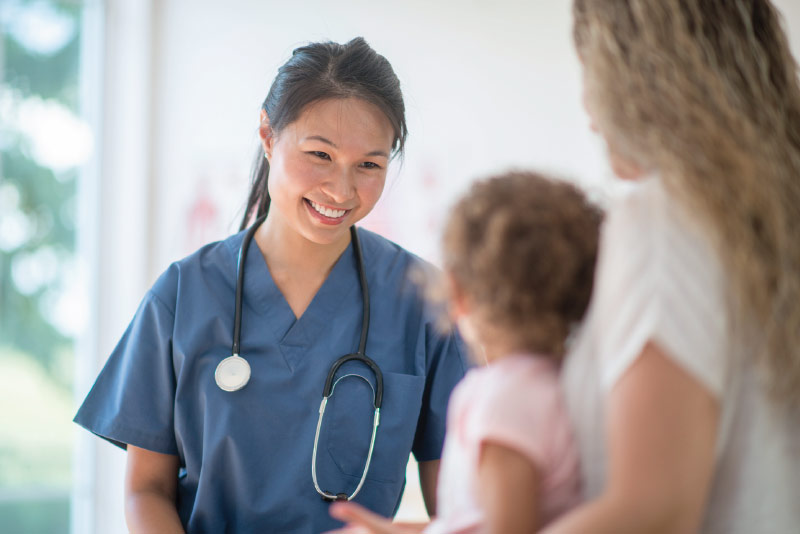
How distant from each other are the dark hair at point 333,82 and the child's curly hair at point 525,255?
68 cm

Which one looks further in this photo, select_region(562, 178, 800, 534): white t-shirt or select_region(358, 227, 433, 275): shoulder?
select_region(358, 227, 433, 275): shoulder

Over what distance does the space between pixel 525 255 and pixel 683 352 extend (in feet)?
0.61

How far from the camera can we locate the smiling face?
149 cm

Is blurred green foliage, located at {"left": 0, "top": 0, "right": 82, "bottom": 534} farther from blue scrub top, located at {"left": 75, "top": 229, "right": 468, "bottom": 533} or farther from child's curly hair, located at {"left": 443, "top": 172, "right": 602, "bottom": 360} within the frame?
child's curly hair, located at {"left": 443, "top": 172, "right": 602, "bottom": 360}

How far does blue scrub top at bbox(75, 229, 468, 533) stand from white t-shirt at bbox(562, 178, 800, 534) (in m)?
0.71

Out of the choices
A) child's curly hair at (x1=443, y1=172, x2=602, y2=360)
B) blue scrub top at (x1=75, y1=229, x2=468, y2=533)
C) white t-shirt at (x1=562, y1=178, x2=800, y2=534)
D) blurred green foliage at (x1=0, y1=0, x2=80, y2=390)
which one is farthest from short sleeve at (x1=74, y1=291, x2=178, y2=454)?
blurred green foliage at (x1=0, y1=0, x2=80, y2=390)

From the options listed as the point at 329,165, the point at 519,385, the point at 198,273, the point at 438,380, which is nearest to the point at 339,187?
the point at 329,165

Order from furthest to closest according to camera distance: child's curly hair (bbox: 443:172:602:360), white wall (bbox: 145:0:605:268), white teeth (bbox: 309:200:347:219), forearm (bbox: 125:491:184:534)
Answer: white wall (bbox: 145:0:605:268) < white teeth (bbox: 309:200:347:219) < forearm (bbox: 125:491:184:534) < child's curly hair (bbox: 443:172:602:360)

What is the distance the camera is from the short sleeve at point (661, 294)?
749 mm

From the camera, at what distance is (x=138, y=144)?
339 centimetres

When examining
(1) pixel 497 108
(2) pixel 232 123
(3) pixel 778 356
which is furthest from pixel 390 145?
(2) pixel 232 123

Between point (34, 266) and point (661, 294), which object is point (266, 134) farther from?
point (34, 266)

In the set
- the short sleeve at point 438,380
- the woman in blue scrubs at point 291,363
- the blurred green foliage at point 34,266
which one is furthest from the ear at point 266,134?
the blurred green foliage at point 34,266

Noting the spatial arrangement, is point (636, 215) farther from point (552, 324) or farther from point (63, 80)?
point (63, 80)
